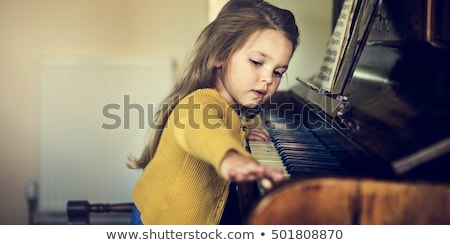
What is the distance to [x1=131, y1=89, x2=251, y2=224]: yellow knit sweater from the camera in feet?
3.21

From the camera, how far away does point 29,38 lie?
67.7 inches

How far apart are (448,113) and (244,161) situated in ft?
0.92

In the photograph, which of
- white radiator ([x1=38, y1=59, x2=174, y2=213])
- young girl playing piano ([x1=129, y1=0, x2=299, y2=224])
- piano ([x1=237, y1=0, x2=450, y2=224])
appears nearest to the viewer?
piano ([x1=237, y1=0, x2=450, y2=224])

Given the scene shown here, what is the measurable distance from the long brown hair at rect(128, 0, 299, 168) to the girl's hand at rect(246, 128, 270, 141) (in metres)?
0.12

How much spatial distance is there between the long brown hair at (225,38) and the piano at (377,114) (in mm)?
143

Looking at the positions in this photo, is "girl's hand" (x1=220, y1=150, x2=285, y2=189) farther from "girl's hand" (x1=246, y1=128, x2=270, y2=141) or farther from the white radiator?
the white radiator

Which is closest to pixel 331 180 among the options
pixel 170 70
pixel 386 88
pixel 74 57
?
pixel 386 88

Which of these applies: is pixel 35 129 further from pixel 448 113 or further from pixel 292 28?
pixel 448 113

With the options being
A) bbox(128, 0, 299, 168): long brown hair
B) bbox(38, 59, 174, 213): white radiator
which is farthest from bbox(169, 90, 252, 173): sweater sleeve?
bbox(38, 59, 174, 213): white radiator

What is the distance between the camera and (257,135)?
116cm

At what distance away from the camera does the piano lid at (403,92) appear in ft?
2.47
